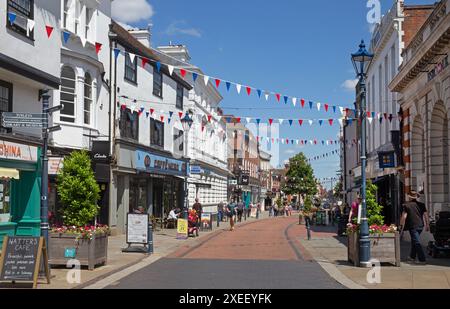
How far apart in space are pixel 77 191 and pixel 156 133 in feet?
58.7

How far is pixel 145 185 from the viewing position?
30.8 m

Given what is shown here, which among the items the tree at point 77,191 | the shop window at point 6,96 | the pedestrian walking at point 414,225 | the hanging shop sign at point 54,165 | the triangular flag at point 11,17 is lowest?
the pedestrian walking at point 414,225

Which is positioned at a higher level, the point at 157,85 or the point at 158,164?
the point at 157,85

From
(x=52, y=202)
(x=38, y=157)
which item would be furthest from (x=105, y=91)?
(x=38, y=157)

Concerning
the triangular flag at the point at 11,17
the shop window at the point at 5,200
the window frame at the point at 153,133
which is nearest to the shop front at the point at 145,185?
the window frame at the point at 153,133

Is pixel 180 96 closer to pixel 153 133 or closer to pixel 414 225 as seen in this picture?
pixel 153 133

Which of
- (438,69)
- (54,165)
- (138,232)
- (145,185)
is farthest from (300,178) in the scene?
(138,232)

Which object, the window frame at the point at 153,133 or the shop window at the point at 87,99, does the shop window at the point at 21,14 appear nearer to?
the shop window at the point at 87,99

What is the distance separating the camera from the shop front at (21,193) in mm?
15617

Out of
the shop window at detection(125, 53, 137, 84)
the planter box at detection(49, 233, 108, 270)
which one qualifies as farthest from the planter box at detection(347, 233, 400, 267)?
the shop window at detection(125, 53, 137, 84)

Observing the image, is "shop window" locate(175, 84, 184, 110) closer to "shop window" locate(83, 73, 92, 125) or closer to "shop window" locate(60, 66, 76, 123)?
"shop window" locate(83, 73, 92, 125)

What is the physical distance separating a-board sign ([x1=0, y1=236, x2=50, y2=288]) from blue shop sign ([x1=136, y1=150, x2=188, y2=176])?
16.3 metres
